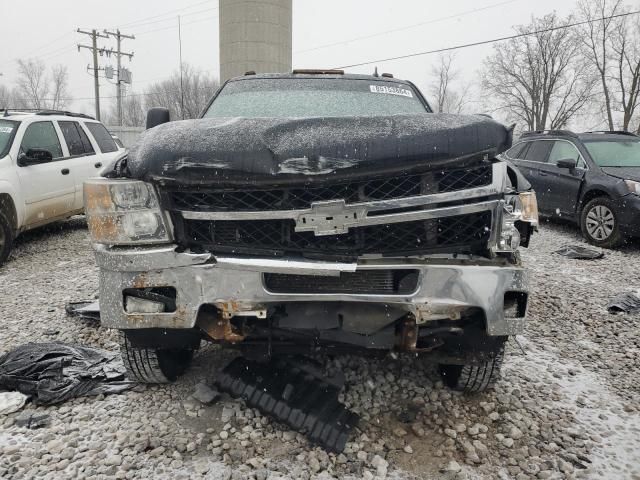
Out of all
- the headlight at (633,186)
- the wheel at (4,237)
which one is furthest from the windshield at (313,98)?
the headlight at (633,186)

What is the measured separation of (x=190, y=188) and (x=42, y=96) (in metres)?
77.6

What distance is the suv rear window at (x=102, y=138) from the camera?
7.41m

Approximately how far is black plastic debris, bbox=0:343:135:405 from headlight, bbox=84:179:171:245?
3.53 ft

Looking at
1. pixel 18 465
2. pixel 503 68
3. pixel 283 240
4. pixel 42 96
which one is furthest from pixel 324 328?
pixel 42 96

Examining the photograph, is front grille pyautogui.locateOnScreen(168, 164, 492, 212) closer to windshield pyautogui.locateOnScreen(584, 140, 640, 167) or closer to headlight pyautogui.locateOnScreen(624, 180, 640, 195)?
headlight pyautogui.locateOnScreen(624, 180, 640, 195)

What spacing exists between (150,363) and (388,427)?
1.35 meters

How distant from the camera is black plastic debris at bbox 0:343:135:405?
2.63m

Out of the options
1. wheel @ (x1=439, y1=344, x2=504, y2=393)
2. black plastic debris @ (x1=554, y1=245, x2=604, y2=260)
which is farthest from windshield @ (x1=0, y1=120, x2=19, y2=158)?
black plastic debris @ (x1=554, y1=245, x2=604, y2=260)

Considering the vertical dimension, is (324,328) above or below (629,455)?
above

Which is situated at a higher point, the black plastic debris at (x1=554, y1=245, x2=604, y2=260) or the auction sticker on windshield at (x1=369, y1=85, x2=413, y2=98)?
the auction sticker on windshield at (x1=369, y1=85, x2=413, y2=98)

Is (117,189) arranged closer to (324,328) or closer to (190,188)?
(190,188)

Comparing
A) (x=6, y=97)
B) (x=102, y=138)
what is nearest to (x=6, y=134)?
(x=102, y=138)

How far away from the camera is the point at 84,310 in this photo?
3756 millimetres

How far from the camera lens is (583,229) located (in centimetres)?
707
